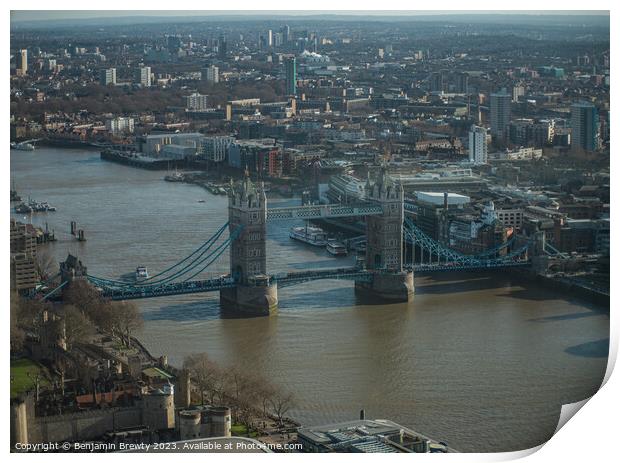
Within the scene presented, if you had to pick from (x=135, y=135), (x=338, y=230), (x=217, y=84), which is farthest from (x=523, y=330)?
(x=217, y=84)

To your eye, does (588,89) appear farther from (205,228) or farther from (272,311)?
(272,311)

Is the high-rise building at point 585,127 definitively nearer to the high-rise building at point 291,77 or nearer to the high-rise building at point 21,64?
the high-rise building at point 21,64

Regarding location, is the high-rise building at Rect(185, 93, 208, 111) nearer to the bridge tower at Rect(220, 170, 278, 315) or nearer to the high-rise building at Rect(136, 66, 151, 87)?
the high-rise building at Rect(136, 66, 151, 87)

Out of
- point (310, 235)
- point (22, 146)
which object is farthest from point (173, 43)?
point (310, 235)

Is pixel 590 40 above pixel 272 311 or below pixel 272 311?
above

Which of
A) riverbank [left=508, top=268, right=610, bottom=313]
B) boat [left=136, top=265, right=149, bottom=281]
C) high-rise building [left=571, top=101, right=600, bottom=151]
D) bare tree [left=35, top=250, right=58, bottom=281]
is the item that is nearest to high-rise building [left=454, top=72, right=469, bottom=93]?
high-rise building [left=571, top=101, right=600, bottom=151]

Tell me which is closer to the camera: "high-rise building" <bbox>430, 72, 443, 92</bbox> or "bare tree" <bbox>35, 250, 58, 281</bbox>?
"bare tree" <bbox>35, 250, 58, 281</bbox>

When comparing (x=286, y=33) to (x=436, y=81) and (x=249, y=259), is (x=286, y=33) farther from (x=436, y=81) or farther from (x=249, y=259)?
(x=249, y=259)
